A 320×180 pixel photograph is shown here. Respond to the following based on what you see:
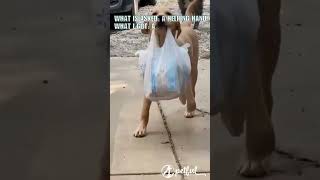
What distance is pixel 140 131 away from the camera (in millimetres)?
2613

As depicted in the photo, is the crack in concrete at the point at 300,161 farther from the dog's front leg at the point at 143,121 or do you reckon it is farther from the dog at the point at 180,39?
the dog's front leg at the point at 143,121

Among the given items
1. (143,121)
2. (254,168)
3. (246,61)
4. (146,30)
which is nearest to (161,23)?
(146,30)

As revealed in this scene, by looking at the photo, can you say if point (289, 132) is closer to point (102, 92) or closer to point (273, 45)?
point (273, 45)

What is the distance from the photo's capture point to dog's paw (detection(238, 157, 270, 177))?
242 cm

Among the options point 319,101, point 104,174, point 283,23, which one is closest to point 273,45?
point 283,23

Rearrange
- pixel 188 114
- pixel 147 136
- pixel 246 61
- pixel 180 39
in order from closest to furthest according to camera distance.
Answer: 1. pixel 246 61
2. pixel 180 39
3. pixel 147 136
4. pixel 188 114

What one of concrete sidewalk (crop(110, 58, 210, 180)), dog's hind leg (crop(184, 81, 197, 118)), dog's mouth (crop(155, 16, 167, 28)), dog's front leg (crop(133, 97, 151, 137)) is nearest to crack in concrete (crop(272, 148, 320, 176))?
concrete sidewalk (crop(110, 58, 210, 180))

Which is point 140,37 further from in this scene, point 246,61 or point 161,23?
point 246,61

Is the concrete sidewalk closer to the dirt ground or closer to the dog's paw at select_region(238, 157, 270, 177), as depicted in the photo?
the dirt ground

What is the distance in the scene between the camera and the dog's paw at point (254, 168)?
7.93 ft

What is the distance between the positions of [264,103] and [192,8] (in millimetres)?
495

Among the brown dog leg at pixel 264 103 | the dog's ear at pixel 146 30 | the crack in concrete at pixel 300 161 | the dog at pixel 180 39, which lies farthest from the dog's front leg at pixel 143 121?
the crack in concrete at pixel 300 161

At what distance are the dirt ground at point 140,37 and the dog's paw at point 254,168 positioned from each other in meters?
0.49

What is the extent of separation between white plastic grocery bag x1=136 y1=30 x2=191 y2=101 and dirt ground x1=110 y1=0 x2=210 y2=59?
0.22 feet
